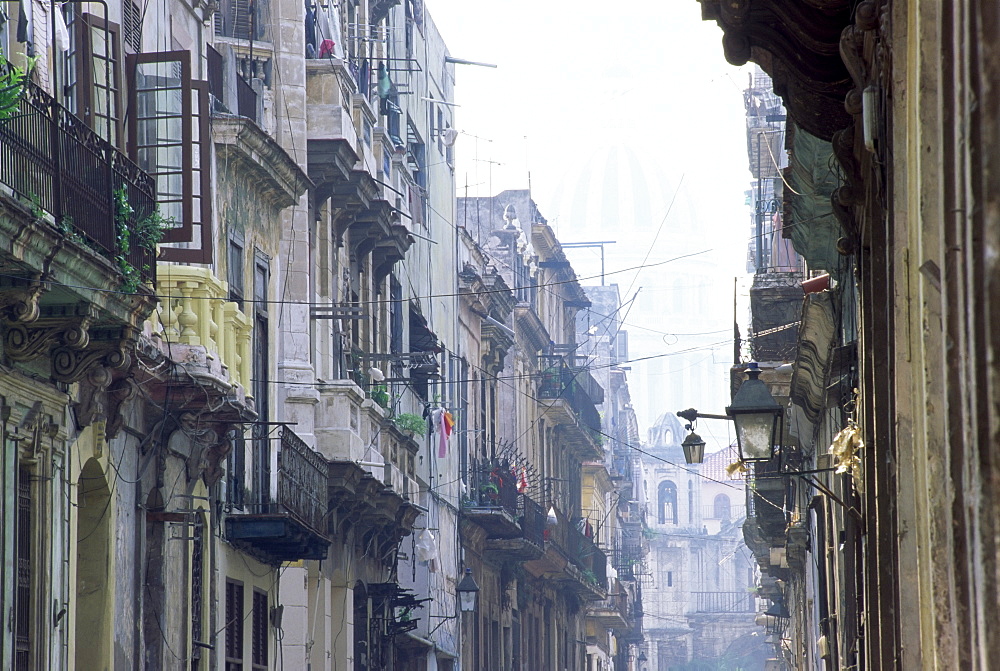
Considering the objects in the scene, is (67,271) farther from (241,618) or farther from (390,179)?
(390,179)

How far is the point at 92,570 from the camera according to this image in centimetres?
1382

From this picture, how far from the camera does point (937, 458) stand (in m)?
4.75

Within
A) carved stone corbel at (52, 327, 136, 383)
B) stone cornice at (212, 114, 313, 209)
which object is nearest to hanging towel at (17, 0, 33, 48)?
carved stone corbel at (52, 327, 136, 383)

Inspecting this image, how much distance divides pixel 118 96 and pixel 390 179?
12139 mm

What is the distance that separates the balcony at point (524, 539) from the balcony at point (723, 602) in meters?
76.2

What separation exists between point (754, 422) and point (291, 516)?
6.00 m

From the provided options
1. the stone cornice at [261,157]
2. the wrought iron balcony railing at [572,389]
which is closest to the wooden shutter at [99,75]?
the stone cornice at [261,157]

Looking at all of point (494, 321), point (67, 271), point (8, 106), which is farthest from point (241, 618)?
point (494, 321)

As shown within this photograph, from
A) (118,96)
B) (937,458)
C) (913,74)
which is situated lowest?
(937,458)

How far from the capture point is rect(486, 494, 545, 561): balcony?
36.7 meters

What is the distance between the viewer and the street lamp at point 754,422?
13578mm

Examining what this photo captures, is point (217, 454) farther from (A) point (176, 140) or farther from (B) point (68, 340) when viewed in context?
(B) point (68, 340)

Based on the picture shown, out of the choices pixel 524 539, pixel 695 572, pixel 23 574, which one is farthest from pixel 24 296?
pixel 695 572

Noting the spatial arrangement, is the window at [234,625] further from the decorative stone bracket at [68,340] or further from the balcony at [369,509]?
the decorative stone bracket at [68,340]
